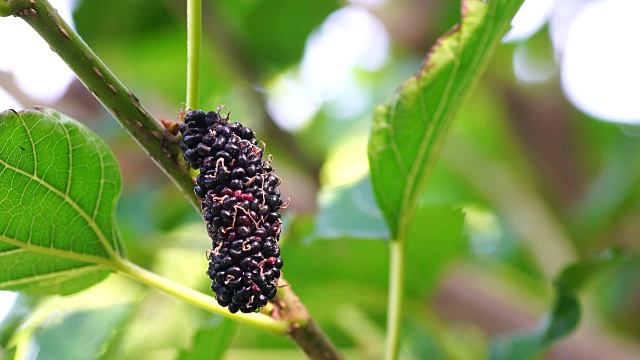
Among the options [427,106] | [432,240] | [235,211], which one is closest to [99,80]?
[235,211]

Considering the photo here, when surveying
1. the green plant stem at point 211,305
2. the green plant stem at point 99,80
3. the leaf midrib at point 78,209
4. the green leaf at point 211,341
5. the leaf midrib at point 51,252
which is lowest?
the green leaf at point 211,341

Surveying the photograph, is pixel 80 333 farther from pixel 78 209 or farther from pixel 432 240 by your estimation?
pixel 432 240

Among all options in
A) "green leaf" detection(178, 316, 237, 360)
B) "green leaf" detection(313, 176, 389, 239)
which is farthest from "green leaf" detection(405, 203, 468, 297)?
"green leaf" detection(178, 316, 237, 360)

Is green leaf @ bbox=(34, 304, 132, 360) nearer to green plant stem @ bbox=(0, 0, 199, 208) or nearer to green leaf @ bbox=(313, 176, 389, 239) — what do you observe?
green leaf @ bbox=(313, 176, 389, 239)

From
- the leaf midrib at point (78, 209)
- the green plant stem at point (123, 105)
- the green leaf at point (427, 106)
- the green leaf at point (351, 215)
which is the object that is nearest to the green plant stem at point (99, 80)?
the green plant stem at point (123, 105)

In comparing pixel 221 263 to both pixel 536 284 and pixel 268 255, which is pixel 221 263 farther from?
pixel 536 284

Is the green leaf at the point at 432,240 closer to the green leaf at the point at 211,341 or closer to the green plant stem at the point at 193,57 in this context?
the green leaf at the point at 211,341

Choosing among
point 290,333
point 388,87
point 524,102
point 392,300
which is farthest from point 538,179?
point 290,333
